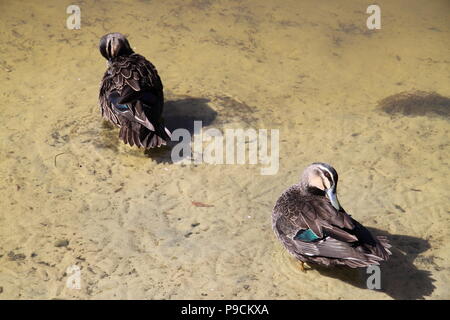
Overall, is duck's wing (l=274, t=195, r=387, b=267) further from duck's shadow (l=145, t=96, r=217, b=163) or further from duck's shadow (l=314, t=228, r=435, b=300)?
duck's shadow (l=145, t=96, r=217, b=163)

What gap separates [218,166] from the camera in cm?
712

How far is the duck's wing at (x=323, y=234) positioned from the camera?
552cm

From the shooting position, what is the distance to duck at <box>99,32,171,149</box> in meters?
7.18

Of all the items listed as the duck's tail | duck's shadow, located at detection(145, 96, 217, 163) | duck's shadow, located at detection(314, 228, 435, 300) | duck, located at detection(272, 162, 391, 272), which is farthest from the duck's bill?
duck's shadow, located at detection(145, 96, 217, 163)

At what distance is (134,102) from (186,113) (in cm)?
91

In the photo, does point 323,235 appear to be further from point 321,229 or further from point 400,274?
point 400,274

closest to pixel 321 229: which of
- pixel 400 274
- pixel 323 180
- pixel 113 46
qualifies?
pixel 323 180

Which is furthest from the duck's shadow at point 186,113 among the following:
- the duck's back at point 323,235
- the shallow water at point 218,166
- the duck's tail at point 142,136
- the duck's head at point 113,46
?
the duck's back at point 323,235

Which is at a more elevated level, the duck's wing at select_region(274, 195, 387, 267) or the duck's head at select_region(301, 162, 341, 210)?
the duck's head at select_region(301, 162, 341, 210)

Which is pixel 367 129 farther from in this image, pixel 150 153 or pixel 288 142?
pixel 150 153

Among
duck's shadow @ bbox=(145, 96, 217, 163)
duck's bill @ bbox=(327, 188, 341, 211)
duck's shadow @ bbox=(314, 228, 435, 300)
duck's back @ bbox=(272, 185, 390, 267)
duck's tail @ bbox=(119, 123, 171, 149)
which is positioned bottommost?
duck's shadow @ bbox=(314, 228, 435, 300)

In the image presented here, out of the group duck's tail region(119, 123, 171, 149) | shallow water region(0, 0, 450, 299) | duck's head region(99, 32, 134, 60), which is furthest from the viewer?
duck's head region(99, 32, 134, 60)

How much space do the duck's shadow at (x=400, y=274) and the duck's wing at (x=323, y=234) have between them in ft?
1.08

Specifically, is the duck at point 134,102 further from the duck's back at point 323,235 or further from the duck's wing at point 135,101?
the duck's back at point 323,235
